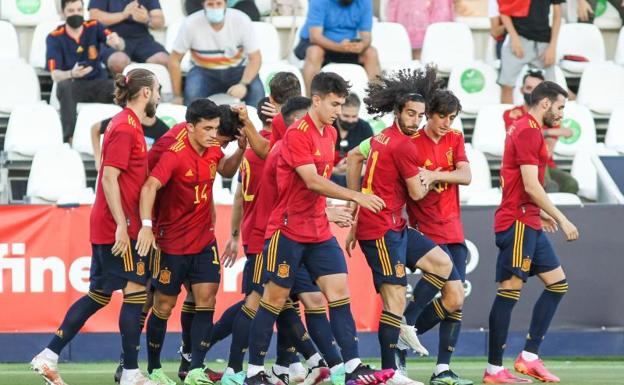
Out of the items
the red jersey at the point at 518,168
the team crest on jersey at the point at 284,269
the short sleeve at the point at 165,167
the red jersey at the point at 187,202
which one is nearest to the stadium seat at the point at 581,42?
the red jersey at the point at 518,168

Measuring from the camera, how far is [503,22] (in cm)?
1548

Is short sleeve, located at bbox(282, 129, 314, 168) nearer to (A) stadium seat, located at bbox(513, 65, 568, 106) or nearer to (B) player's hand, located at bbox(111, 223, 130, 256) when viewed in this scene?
(B) player's hand, located at bbox(111, 223, 130, 256)

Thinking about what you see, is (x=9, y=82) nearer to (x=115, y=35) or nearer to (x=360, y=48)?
(x=115, y=35)

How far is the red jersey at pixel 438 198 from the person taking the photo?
1007 centimetres

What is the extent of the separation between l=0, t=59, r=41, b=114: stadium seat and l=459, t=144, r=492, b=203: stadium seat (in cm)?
455

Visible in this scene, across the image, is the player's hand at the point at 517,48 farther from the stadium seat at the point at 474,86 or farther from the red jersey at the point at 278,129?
the red jersey at the point at 278,129

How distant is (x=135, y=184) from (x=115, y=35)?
5491mm

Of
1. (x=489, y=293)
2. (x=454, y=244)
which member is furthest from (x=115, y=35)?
(x=454, y=244)

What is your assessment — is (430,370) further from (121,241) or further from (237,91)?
(237,91)

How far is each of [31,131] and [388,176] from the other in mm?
5515

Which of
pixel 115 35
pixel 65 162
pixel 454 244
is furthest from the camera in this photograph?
pixel 115 35

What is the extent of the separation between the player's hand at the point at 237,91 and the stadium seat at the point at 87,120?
3.76 ft

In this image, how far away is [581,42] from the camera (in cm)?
1661

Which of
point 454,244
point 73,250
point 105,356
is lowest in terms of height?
point 105,356
